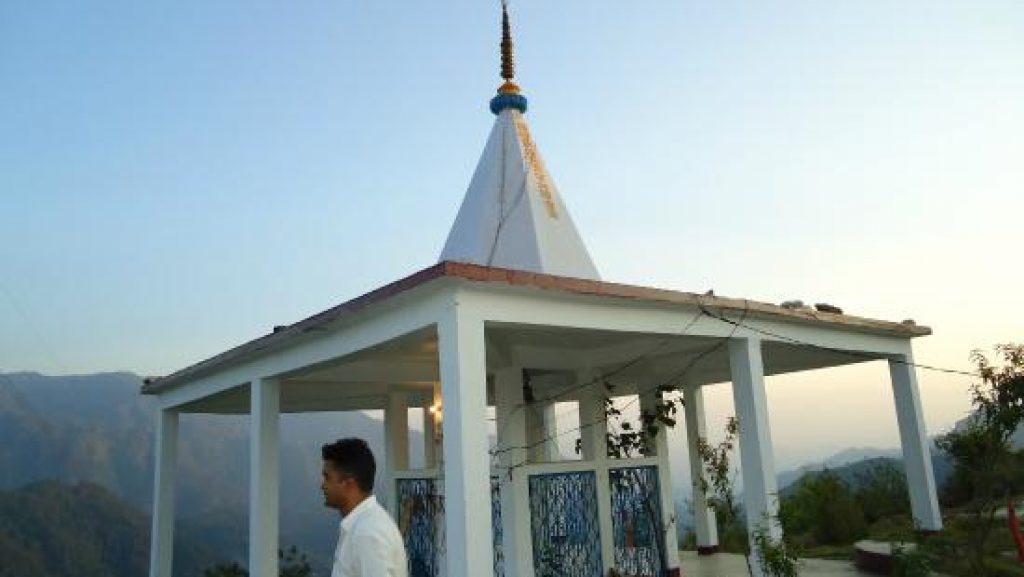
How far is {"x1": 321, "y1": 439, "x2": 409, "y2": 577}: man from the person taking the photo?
2.80 m

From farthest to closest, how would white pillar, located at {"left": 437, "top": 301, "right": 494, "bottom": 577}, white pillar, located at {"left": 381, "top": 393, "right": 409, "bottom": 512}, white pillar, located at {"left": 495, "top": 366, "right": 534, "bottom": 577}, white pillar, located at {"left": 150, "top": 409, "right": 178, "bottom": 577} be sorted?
white pillar, located at {"left": 381, "top": 393, "right": 409, "bottom": 512} → white pillar, located at {"left": 150, "top": 409, "right": 178, "bottom": 577} → white pillar, located at {"left": 495, "top": 366, "right": 534, "bottom": 577} → white pillar, located at {"left": 437, "top": 301, "right": 494, "bottom": 577}

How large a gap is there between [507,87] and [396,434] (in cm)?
638

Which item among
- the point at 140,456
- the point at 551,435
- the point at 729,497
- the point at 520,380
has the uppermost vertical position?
the point at 140,456

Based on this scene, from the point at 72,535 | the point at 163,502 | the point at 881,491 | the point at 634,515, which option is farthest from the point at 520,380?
the point at 72,535

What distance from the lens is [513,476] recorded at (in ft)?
29.3

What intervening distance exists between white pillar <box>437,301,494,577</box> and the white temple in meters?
0.01

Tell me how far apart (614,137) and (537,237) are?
292cm

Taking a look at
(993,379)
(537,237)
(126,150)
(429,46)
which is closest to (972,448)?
(993,379)

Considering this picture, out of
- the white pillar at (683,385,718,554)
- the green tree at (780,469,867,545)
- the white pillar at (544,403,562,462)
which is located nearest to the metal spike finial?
the white pillar at (544,403,562,462)

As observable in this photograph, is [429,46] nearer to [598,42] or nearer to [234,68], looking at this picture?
[598,42]

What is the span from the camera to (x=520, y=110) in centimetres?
1344

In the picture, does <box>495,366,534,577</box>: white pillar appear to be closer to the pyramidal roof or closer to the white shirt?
the pyramidal roof

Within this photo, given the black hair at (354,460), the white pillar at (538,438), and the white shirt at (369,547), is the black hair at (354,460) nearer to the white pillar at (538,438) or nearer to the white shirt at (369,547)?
the white shirt at (369,547)

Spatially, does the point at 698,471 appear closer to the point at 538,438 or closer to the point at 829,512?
the point at 829,512
